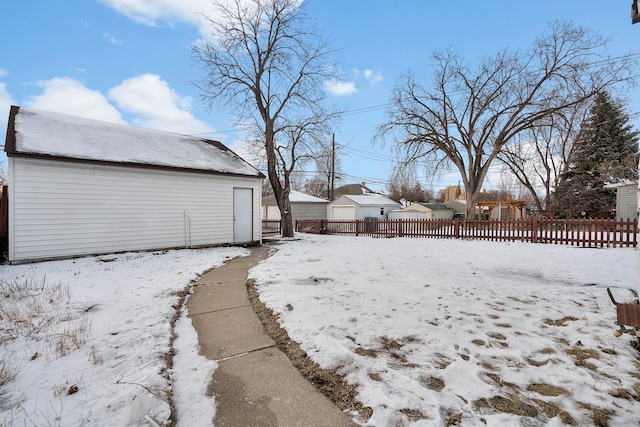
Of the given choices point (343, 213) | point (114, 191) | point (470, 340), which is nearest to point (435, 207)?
point (343, 213)

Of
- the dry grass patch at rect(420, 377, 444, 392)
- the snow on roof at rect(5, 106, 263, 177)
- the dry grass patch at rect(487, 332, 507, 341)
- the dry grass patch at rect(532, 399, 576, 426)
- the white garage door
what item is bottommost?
the dry grass patch at rect(420, 377, 444, 392)

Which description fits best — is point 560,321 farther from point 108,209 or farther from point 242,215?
point 108,209

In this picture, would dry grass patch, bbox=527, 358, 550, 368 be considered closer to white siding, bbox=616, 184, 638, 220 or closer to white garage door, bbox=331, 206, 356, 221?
white siding, bbox=616, 184, 638, 220

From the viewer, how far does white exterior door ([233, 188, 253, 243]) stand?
39.5ft

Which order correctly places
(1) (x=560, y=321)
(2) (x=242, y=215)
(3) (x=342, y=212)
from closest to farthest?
(1) (x=560, y=321) → (2) (x=242, y=215) → (3) (x=342, y=212)

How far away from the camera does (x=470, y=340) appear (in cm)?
321

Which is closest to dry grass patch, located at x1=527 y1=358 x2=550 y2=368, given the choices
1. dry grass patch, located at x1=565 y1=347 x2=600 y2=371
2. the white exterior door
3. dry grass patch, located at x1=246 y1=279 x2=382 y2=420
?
dry grass patch, located at x1=565 y1=347 x2=600 y2=371

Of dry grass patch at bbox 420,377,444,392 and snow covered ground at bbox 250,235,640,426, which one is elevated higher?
snow covered ground at bbox 250,235,640,426

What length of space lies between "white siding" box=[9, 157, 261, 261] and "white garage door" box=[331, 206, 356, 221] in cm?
1930

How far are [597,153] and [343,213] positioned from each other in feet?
66.3

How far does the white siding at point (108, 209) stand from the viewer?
7.84 metres

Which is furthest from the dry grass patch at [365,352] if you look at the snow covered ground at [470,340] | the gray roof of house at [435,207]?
the gray roof of house at [435,207]

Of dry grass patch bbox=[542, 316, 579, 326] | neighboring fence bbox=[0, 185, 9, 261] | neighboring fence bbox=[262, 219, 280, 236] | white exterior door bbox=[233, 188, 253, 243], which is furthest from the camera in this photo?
neighboring fence bbox=[262, 219, 280, 236]

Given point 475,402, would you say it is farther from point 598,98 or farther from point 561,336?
point 598,98
